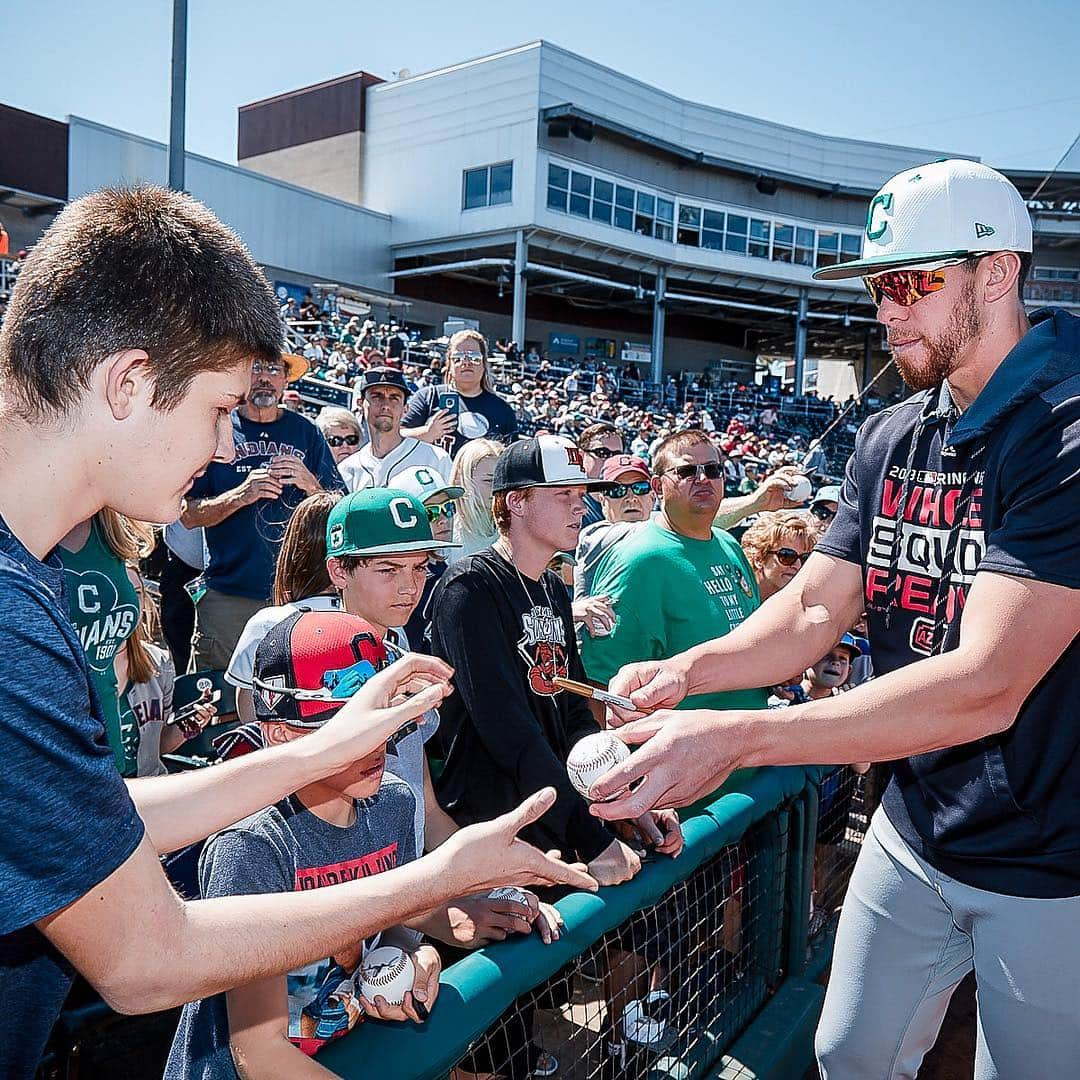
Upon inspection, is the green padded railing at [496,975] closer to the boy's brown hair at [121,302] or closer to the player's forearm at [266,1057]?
the player's forearm at [266,1057]

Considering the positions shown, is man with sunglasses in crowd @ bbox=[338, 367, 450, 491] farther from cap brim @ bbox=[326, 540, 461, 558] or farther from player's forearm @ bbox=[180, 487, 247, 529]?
cap brim @ bbox=[326, 540, 461, 558]

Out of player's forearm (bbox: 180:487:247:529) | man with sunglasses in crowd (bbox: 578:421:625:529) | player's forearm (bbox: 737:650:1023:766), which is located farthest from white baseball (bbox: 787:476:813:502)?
player's forearm (bbox: 737:650:1023:766)

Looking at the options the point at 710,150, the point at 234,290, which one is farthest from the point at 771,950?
the point at 710,150

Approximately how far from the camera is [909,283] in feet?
7.00

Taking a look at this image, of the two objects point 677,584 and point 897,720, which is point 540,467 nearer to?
point 677,584

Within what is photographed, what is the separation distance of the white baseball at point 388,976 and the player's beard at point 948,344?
1.78 meters

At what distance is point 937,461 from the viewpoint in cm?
227

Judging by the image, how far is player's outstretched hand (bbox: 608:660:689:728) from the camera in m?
2.27

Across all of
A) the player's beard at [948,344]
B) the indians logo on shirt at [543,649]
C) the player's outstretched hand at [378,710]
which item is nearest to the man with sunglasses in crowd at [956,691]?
the player's beard at [948,344]

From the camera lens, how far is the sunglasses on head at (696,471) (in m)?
3.94

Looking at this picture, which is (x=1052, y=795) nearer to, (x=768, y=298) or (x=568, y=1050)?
(x=568, y=1050)

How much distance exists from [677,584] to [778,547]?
4.08 feet

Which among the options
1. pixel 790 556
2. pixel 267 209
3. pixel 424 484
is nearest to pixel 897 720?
pixel 790 556

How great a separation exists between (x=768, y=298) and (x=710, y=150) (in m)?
8.32
